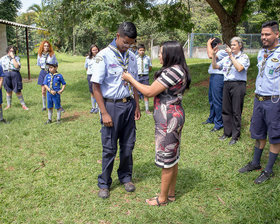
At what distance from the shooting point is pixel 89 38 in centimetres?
4044

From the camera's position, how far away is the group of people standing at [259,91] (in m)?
3.81

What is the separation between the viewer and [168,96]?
320 cm

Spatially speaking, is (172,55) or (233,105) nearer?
(172,55)

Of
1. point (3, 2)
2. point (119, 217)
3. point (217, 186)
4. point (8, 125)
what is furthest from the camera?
point (3, 2)

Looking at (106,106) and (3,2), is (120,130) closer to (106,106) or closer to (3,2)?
(106,106)

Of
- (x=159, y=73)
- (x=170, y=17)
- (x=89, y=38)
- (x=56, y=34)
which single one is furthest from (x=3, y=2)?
(x=159, y=73)

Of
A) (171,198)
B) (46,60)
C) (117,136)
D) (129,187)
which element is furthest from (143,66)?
(171,198)

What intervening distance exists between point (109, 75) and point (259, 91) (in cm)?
219

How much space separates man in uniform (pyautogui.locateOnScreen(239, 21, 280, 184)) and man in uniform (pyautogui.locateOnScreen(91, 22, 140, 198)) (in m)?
1.82

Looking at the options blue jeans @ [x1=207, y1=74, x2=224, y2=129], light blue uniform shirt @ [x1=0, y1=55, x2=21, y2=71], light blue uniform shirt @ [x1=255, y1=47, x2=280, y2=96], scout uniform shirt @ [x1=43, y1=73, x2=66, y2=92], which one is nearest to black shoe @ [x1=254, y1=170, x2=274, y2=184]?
light blue uniform shirt @ [x1=255, y1=47, x2=280, y2=96]

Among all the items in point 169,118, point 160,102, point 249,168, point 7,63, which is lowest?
point 249,168

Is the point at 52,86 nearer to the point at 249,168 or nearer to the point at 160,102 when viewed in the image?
the point at 160,102

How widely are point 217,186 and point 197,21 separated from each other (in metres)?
30.5

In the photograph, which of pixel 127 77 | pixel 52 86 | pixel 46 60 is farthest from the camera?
pixel 46 60
